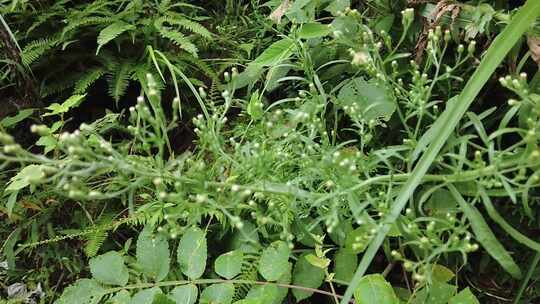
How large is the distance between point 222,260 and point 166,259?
184 mm

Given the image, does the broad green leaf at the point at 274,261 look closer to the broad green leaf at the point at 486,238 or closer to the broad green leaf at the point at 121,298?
the broad green leaf at the point at 121,298

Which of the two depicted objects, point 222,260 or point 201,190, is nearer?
point 201,190

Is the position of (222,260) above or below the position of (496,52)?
below

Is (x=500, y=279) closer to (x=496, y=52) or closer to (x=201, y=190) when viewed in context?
(x=496, y=52)

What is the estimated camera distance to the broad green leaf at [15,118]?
95.7 inches

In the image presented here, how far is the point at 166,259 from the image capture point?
75.9 inches

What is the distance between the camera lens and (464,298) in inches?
67.6

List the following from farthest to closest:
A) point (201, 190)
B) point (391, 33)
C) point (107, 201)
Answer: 1. point (107, 201)
2. point (391, 33)
3. point (201, 190)

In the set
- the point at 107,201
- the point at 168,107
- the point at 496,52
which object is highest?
the point at 496,52

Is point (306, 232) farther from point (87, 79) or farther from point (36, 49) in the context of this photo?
point (36, 49)

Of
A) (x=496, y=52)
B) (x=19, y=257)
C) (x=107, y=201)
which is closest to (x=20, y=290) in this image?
(x=19, y=257)

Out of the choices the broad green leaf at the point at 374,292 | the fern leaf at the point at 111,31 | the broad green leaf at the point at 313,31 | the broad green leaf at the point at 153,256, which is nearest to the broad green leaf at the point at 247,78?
the broad green leaf at the point at 313,31

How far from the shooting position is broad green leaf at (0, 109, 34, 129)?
95.7 inches

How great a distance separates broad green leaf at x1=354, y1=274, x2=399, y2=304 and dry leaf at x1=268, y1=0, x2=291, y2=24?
96 centimetres
